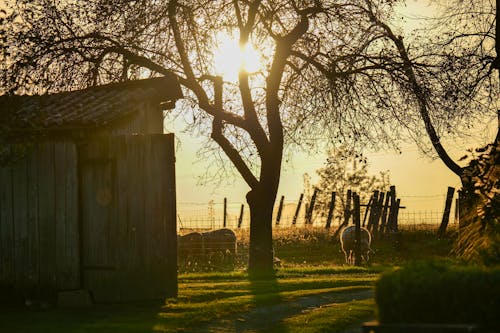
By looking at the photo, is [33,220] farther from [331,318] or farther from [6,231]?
[331,318]

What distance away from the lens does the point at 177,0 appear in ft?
82.7

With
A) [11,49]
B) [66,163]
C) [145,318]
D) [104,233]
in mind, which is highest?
[11,49]

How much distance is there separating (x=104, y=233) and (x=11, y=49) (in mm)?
9648

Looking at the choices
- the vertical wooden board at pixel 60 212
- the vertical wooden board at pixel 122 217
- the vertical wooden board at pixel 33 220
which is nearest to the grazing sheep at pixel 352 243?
the vertical wooden board at pixel 122 217

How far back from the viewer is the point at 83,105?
19312 millimetres

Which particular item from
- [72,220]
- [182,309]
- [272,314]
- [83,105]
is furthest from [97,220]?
[272,314]

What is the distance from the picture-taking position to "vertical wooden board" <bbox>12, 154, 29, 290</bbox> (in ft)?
58.2

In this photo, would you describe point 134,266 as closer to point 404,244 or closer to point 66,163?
point 66,163

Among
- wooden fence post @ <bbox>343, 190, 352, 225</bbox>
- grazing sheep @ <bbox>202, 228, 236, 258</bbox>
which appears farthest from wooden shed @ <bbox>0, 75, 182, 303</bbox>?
wooden fence post @ <bbox>343, 190, 352, 225</bbox>

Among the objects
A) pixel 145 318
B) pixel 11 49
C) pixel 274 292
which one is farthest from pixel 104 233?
pixel 11 49

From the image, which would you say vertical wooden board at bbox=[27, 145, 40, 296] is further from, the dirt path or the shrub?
the shrub

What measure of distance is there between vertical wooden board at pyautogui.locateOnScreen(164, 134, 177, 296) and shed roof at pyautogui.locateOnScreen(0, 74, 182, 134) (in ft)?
4.72

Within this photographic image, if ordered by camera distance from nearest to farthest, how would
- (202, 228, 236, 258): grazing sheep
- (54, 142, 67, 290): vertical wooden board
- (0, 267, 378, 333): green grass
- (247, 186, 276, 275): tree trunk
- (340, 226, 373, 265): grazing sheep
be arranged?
(0, 267, 378, 333): green grass → (54, 142, 67, 290): vertical wooden board → (247, 186, 276, 275): tree trunk → (340, 226, 373, 265): grazing sheep → (202, 228, 236, 258): grazing sheep

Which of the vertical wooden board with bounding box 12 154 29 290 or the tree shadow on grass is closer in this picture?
the tree shadow on grass
